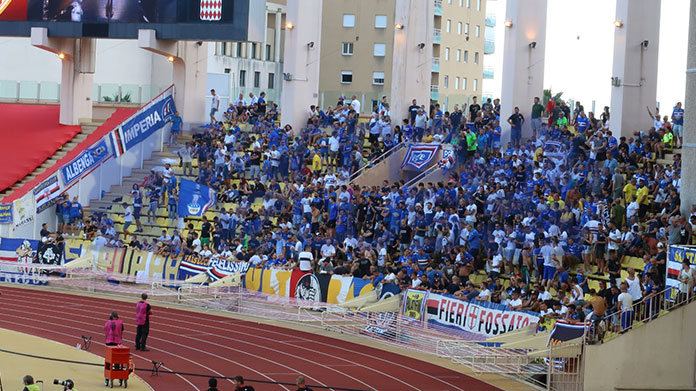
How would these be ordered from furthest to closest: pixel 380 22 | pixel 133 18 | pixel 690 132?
pixel 380 22 → pixel 133 18 → pixel 690 132

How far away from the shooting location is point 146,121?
1657 inches

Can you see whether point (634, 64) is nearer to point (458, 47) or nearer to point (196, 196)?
point (196, 196)

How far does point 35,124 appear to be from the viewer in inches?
1791

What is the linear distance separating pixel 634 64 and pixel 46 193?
66.4ft

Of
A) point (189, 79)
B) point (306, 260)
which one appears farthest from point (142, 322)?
point (189, 79)

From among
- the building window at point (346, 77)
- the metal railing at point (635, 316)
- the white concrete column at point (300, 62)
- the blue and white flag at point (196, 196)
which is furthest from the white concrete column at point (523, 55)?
the building window at point (346, 77)

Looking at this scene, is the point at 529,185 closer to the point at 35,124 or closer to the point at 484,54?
the point at 35,124

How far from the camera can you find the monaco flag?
40.0 metres

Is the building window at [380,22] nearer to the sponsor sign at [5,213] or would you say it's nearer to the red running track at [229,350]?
the sponsor sign at [5,213]

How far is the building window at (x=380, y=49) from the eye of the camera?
82.2m

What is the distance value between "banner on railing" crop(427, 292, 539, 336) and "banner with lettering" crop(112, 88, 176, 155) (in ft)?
58.8

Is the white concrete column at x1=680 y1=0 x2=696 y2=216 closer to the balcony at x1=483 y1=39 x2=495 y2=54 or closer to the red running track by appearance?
the red running track

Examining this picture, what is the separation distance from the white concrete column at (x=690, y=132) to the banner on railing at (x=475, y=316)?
211 inches

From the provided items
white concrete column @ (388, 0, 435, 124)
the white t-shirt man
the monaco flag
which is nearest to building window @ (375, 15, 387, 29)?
white concrete column @ (388, 0, 435, 124)
